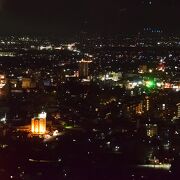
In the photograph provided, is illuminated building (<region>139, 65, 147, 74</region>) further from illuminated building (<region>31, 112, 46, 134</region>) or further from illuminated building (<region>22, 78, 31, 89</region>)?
illuminated building (<region>31, 112, 46, 134</region>)

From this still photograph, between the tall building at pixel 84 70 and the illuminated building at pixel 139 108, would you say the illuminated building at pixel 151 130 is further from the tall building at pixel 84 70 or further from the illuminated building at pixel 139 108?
the tall building at pixel 84 70

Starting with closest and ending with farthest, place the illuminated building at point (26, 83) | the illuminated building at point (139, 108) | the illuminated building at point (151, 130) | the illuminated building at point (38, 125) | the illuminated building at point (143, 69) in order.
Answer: the illuminated building at point (151, 130)
the illuminated building at point (38, 125)
the illuminated building at point (139, 108)
the illuminated building at point (26, 83)
the illuminated building at point (143, 69)

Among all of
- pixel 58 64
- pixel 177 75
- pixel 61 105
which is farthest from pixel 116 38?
pixel 61 105

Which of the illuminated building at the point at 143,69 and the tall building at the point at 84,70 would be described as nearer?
the tall building at the point at 84,70

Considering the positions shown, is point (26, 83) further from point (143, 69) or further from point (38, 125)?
point (38, 125)

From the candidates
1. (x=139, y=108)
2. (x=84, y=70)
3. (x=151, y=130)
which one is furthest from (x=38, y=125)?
(x=84, y=70)

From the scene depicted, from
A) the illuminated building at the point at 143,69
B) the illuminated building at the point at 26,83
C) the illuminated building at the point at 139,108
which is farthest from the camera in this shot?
the illuminated building at the point at 143,69

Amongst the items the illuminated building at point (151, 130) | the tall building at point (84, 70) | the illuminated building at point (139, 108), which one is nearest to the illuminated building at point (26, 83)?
the tall building at point (84, 70)

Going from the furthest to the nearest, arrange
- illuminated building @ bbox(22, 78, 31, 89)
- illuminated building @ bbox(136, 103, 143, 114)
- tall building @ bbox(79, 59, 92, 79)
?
tall building @ bbox(79, 59, 92, 79)
illuminated building @ bbox(22, 78, 31, 89)
illuminated building @ bbox(136, 103, 143, 114)

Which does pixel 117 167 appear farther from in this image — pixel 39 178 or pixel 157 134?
pixel 157 134

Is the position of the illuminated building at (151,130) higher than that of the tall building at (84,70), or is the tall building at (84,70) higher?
the tall building at (84,70)

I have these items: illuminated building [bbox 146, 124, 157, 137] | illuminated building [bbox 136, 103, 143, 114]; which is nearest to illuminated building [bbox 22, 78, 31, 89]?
illuminated building [bbox 136, 103, 143, 114]
